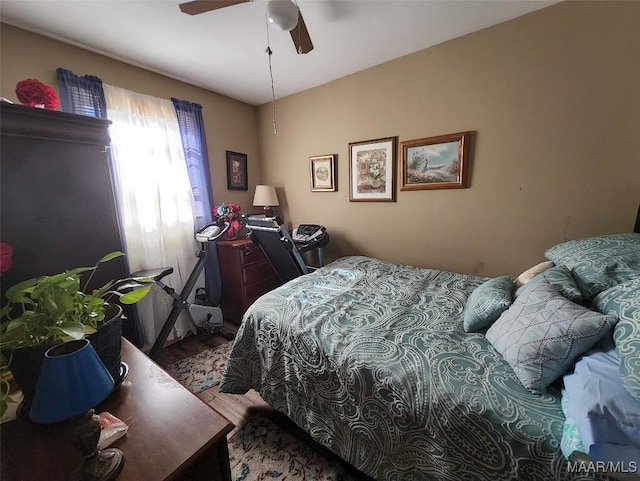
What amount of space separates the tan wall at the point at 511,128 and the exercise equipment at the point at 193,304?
1.44 metres

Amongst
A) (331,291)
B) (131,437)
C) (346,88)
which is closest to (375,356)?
(331,291)

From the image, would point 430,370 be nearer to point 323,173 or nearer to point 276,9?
point 276,9

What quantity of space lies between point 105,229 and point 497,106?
8.63 ft

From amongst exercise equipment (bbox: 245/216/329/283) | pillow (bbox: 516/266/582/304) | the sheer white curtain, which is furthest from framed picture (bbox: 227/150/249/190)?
pillow (bbox: 516/266/582/304)

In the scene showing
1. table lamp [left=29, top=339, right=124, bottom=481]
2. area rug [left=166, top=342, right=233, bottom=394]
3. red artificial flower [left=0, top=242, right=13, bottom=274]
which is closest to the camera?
table lamp [left=29, top=339, right=124, bottom=481]

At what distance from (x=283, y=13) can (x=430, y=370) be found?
5.64 ft

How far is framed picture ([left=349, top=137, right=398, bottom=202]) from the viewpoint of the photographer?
2.40 metres

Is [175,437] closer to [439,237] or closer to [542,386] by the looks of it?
[542,386]

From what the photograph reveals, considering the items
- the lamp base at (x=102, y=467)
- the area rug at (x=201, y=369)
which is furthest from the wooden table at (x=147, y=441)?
the area rug at (x=201, y=369)

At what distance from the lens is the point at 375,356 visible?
106 centimetres

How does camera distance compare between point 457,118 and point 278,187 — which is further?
point 278,187

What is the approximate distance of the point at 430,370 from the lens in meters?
0.96

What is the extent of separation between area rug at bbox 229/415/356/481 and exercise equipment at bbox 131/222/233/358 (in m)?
1.11

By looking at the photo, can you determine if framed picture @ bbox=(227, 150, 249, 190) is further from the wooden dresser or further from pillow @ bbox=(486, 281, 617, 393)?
pillow @ bbox=(486, 281, 617, 393)
